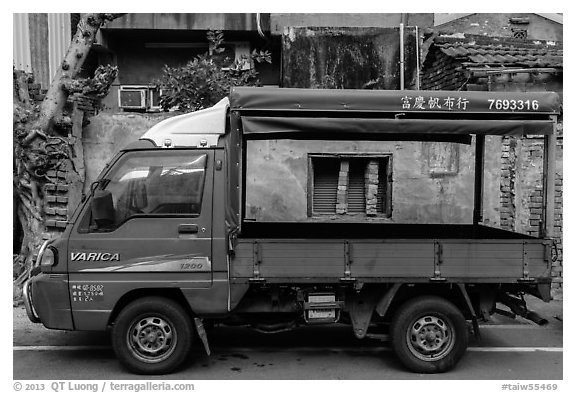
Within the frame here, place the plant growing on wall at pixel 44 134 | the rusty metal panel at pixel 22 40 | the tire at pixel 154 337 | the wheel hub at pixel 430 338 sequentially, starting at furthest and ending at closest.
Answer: the rusty metal panel at pixel 22 40, the plant growing on wall at pixel 44 134, the wheel hub at pixel 430 338, the tire at pixel 154 337

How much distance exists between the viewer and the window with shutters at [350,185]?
32.0 ft

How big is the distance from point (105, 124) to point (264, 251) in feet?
16.3

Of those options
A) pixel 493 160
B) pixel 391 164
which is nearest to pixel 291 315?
pixel 391 164

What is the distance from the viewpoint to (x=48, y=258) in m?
5.44

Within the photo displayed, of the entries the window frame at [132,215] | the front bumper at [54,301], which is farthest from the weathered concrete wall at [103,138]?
the front bumper at [54,301]

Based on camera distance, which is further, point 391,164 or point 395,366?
point 391,164

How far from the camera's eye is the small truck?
540 centimetres

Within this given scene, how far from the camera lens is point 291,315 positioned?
19.4 feet

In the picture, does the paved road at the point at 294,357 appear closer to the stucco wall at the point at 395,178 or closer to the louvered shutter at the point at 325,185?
the stucco wall at the point at 395,178

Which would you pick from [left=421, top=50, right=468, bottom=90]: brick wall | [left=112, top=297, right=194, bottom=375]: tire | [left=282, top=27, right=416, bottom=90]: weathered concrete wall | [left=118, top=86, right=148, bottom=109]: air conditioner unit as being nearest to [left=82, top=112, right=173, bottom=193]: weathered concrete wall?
[left=118, top=86, right=148, bottom=109]: air conditioner unit

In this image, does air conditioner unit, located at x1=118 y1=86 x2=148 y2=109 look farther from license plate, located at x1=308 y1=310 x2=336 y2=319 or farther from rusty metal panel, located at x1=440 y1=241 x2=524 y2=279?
rusty metal panel, located at x1=440 y1=241 x2=524 y2=279

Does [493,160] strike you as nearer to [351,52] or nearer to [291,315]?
[351,52]

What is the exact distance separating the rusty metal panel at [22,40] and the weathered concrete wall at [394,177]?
14.9 feet

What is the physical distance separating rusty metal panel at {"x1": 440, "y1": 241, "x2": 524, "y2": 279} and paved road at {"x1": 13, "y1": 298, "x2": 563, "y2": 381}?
3.39 ft
